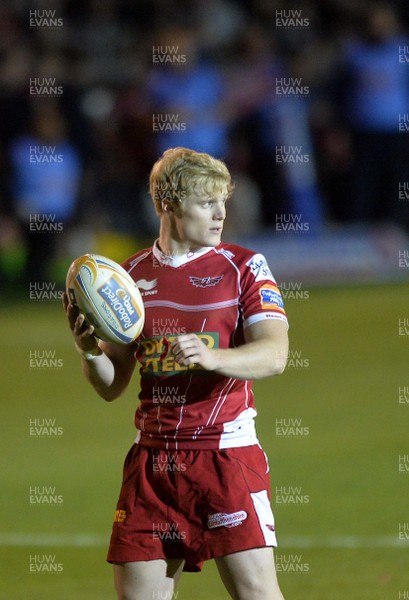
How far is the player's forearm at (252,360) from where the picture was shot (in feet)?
14.7

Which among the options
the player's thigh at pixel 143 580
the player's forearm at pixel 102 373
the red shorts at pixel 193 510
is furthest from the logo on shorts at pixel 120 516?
the player's forearm at pixel 102 373

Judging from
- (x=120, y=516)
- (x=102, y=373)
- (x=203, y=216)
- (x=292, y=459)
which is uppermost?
(x=203, y=216)

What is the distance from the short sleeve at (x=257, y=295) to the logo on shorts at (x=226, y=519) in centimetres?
75

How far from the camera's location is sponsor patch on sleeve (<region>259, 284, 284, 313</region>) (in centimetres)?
480

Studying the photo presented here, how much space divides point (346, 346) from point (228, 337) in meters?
8.21

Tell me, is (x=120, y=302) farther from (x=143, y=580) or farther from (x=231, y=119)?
(x=231, y=119)

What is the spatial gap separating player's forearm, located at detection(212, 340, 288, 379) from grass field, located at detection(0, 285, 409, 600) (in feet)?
6.38

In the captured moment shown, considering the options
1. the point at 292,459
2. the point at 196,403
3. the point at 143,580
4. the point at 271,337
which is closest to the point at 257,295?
the point at 271,337

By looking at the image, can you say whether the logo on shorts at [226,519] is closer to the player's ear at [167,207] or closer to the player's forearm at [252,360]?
the player's forearm at [252,360]

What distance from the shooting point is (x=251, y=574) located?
459 centimetres

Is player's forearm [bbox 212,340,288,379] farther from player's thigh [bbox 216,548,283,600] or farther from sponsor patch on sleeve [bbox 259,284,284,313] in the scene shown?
player's thigh [bbox 216,548,283,600]

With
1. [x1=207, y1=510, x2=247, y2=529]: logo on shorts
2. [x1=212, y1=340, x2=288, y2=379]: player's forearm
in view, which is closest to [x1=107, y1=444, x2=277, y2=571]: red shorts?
[x1=207, y1=510, x2=247, y2=529]: logo on shorts

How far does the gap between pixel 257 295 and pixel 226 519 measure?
896 mm

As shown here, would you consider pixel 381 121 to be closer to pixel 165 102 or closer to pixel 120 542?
pixel 165 102
